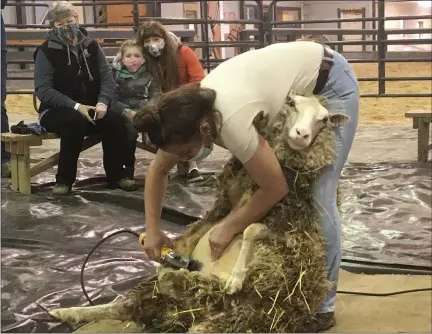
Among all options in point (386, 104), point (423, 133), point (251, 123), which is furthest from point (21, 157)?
point (386, 104)

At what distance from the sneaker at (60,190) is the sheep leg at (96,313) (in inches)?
75.0

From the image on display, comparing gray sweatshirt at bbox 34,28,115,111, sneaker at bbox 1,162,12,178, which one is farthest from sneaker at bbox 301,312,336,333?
sneaker at bbox 1,162,12,178

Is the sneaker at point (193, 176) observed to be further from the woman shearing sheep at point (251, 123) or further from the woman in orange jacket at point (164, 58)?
the woman shearing sheep at point (251, 123)

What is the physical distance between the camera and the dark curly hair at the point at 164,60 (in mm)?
3373

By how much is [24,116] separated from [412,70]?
24.0ft

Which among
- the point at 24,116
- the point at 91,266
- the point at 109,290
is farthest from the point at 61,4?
the point at 24,116

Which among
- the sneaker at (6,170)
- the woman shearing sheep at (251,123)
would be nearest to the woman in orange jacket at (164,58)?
the sneaker at (6,170)

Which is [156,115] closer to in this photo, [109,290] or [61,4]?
[109,290]

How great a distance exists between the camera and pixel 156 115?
5.73 ft

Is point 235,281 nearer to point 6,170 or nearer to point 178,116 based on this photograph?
point 178,116

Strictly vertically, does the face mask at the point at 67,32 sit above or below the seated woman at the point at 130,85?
above

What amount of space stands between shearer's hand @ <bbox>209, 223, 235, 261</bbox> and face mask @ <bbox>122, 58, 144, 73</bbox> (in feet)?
7.80

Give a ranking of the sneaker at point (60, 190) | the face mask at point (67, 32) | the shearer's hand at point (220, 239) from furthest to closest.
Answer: the face mask at point (67, 32)
the sneaker at point (60, 190)
the shearer's hand at point (220, 239)

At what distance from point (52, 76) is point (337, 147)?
2.50m
